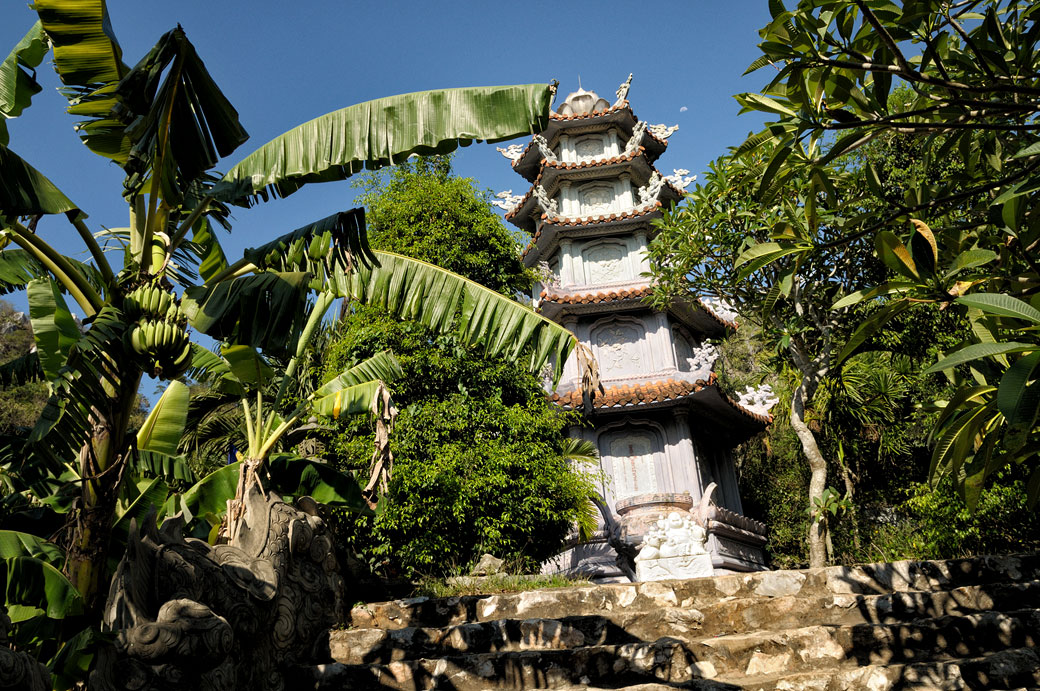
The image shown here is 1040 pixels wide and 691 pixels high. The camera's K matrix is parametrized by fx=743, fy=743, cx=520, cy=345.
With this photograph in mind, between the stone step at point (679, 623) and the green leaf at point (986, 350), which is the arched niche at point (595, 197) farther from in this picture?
the green leaf at point (986, 350)

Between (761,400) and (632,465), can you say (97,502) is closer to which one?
(632,465)

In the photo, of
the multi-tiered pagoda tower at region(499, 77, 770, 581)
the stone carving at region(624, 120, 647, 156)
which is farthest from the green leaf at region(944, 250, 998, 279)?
the stone carving at region(624, 120, 647, 156)

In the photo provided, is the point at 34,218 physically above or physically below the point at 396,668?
above

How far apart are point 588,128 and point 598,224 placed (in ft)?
10.1

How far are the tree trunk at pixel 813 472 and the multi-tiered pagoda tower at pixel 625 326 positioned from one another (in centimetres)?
234

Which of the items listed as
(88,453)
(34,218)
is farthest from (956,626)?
(34,218)

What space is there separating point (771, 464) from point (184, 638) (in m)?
18.2

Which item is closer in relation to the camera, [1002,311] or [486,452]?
[1002,311]

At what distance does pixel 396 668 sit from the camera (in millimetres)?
5047

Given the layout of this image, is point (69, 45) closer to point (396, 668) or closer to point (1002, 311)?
point (396, 668)

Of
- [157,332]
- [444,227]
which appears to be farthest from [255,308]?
[444,227]

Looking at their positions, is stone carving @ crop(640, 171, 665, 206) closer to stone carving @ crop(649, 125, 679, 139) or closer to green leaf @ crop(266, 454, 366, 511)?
stone carving @ crop(649, 125, 679, 139)

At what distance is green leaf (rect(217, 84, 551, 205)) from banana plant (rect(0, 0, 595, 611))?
0.4 inches

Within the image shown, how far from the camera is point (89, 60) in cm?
443
